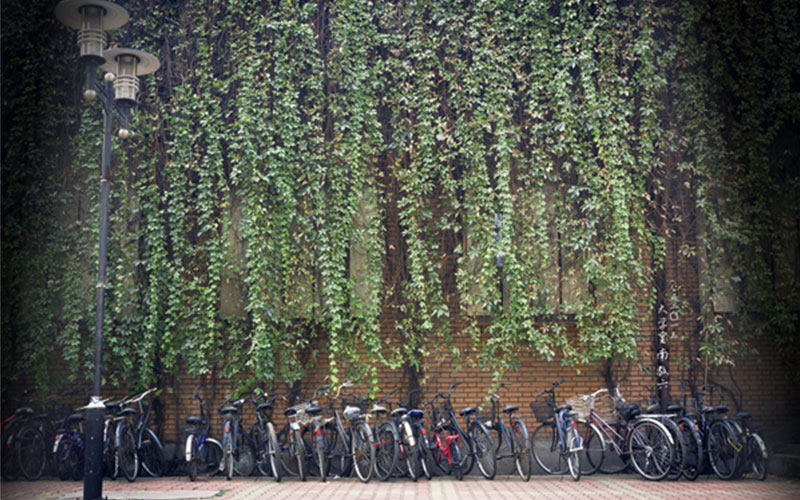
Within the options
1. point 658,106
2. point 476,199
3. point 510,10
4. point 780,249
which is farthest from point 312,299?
point 780,249

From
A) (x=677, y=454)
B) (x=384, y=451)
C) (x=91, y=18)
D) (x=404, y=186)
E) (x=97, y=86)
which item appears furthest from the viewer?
(x=404, y=186)

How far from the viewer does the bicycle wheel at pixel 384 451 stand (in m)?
8.36

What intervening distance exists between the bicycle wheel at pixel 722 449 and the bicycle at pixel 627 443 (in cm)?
73

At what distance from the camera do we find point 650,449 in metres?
8.28

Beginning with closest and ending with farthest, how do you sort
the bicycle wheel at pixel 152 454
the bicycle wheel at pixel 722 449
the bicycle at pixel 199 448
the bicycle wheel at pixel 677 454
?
the bicycle wheel at pixel 677 454 → the bicycle wheel at pixel 722 449 → the bicycle at pixel 199 448 → the bicycle wheel at pixel 152 454

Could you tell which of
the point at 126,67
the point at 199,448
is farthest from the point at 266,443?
the point at 126,67

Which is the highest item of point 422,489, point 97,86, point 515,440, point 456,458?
point 97,86

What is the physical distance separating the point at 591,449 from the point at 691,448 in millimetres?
1318

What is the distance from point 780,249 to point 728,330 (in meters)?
1.45

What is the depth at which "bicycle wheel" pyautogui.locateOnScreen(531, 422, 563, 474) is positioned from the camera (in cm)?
887

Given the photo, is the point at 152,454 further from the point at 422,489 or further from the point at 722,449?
the point at 722,449

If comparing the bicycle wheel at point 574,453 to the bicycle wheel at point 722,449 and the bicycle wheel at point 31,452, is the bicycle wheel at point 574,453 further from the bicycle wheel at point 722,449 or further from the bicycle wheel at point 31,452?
the bicycle wheel at point 31,452

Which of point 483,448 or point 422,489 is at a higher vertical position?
point 483,448

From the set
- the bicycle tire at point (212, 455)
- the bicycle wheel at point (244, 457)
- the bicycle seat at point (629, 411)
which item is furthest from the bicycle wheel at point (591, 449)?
the bicycle tire at point (212, 455)
